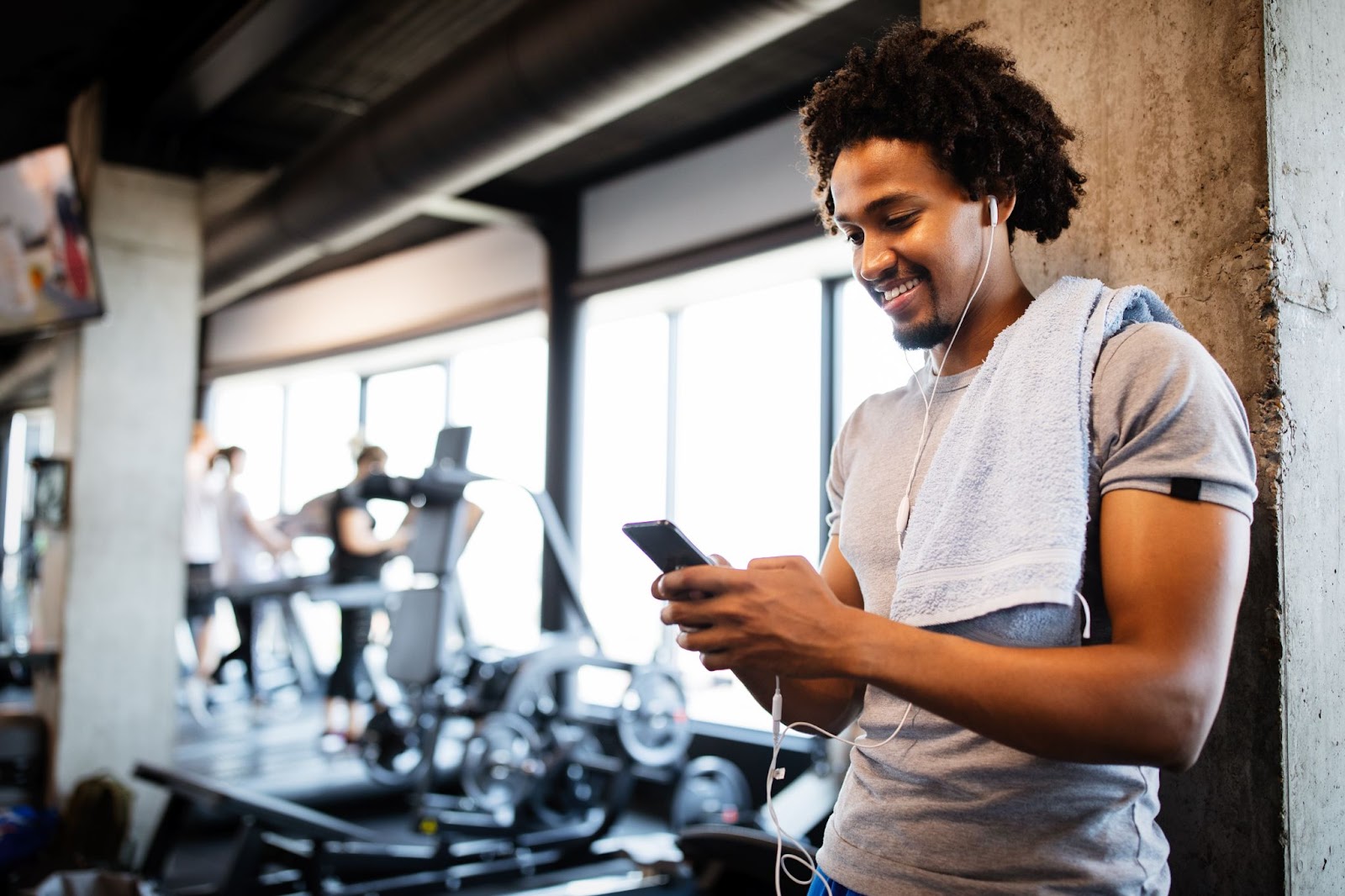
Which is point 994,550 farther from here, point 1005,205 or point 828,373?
point 828,373

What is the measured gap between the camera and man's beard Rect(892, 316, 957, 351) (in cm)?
110

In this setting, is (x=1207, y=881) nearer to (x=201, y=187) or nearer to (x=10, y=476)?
(x=201, y=187)

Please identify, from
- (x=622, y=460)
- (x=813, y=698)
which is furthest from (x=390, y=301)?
(x=813, y=698)

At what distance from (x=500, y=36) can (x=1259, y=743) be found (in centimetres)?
295

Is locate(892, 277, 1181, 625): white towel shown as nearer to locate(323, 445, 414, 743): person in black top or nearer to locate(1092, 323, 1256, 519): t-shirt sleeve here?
locate(1092, 323, 1256, 519): t-shirt sleeve

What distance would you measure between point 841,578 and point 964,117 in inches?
21.3

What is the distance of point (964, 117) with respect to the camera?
1.07 meters

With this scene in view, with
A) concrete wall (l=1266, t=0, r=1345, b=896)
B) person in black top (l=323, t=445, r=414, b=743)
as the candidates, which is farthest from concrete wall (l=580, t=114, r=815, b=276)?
concrete wall (l=1266, t=0, r=1345, b=896)

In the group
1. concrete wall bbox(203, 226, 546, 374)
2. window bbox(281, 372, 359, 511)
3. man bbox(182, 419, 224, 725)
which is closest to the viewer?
man bbox(182, 419, 224, 725)

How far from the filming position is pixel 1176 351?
0.89 m

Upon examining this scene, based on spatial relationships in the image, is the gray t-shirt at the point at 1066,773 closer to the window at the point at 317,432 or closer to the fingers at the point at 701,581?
the fingers at the point at 701,581

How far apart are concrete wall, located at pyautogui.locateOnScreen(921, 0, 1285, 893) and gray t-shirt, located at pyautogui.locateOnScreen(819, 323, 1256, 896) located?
0.22 metres

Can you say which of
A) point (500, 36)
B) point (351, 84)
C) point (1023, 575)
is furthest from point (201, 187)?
point (1023, 575)

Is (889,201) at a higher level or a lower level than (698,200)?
lower
